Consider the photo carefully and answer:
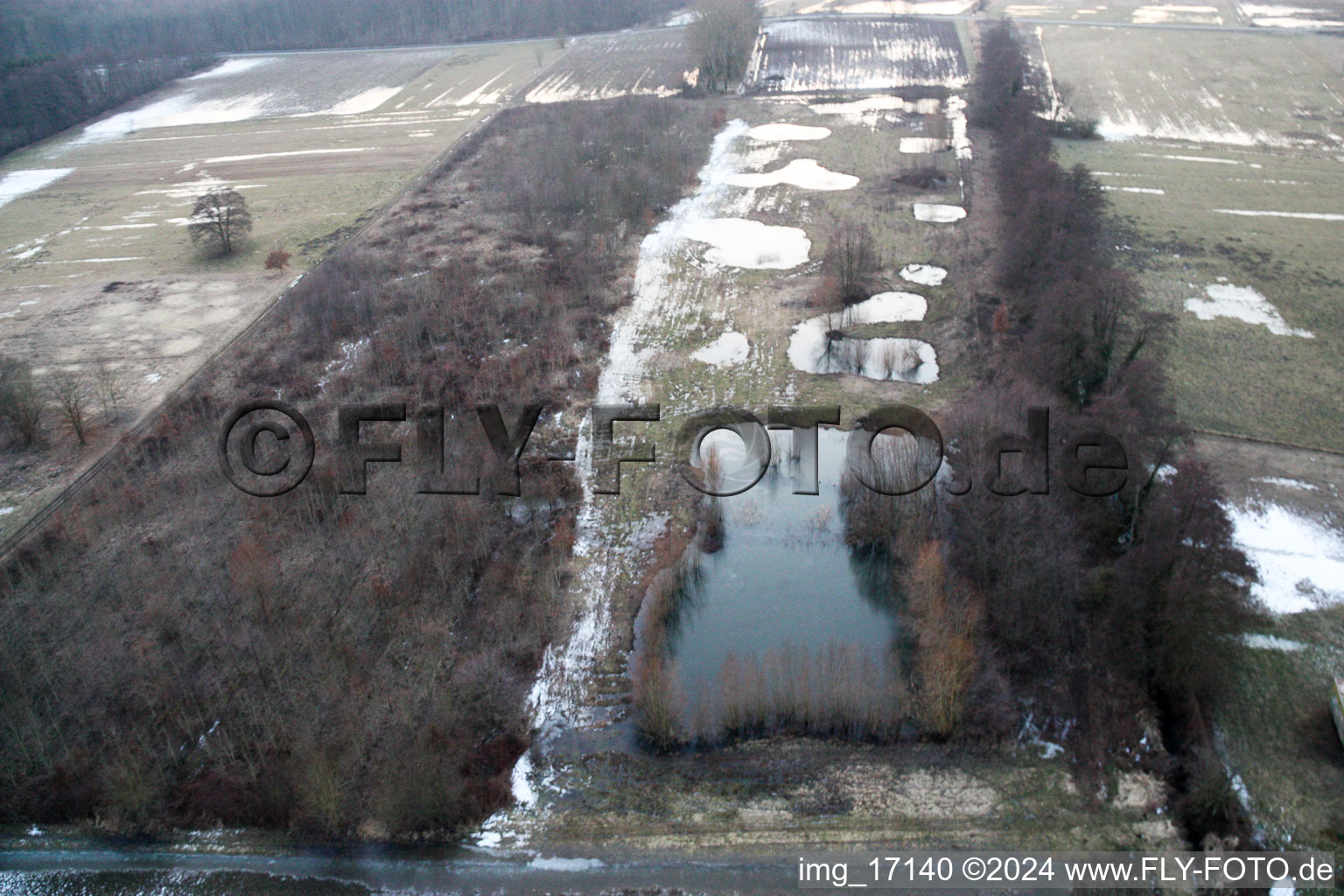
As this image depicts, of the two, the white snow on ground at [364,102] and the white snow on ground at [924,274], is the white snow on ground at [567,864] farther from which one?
the white snow on ground at [364,102]

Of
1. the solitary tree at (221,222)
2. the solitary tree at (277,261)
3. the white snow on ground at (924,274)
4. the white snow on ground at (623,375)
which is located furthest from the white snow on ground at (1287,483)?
the solitary tree at (221,222)

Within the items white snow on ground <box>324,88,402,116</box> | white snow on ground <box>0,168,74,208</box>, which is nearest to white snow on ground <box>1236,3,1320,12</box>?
white snow on ground <box>324,88,402,116</box>

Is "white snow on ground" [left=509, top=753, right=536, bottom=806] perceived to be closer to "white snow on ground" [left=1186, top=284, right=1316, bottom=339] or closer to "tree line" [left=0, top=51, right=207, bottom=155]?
"white snow on ground" [left=1186, top=284, right=1316, bottom=339]

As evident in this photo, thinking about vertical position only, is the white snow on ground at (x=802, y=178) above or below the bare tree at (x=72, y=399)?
above

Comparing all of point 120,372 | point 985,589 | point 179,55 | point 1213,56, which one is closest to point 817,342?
point 985,589

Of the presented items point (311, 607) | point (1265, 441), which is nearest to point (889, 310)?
point (1265, 441)
